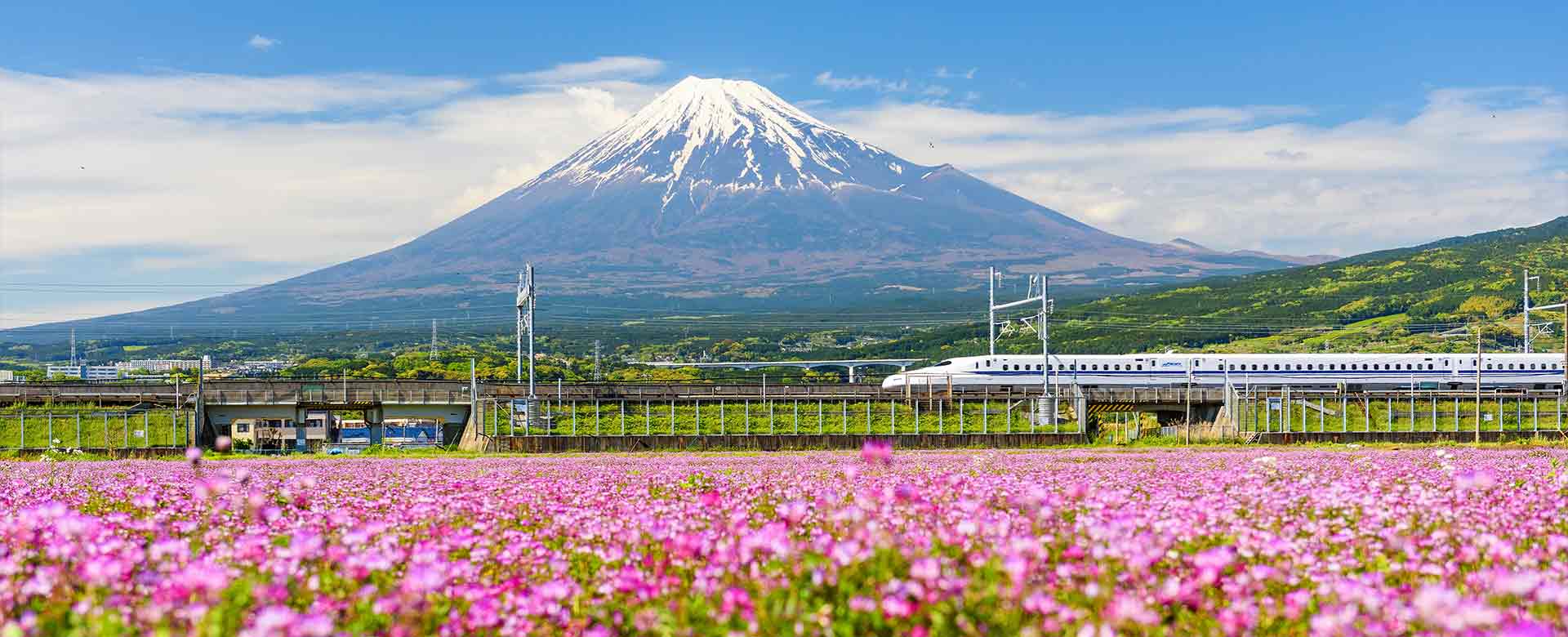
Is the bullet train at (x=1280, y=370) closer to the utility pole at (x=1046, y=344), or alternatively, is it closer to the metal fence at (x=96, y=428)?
the utility pole at (x=1046, y=344)

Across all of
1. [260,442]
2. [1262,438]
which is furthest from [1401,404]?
[260,442]

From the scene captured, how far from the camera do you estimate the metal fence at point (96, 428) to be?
49.0 metres

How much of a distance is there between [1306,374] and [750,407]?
38156 mm

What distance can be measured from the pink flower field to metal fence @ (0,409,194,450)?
4136cm

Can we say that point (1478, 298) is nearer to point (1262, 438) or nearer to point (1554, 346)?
point (1554, 346)

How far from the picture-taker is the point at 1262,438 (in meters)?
47.3

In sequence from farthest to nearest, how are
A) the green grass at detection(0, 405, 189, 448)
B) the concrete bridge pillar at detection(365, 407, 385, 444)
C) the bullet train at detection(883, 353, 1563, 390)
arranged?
the bullet train at detection(883, 353, 1563, 390) → the concrete bridge pillar at detection(365, 407, 385, 444) → the green grass at detection(0, 405, 189, 448)

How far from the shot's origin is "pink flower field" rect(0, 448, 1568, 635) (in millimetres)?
6305

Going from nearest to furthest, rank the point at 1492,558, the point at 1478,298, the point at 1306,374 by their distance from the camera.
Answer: the point at 1492,558, the point at 1306,374, the point at 1478,298

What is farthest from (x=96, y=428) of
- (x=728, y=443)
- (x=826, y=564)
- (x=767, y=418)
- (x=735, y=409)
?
(x=826, y=564)

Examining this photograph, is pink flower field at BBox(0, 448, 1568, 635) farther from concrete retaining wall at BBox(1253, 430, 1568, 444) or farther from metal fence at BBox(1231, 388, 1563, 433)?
metal fence at BBox(1231, 388, 1563, 433)

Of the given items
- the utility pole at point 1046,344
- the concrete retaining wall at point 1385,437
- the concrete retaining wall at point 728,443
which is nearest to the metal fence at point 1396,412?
the concrete retaining wall at point 1385,437

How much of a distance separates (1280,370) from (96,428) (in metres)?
60.7


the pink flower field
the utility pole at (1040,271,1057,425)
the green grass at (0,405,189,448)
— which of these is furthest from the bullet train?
the pink flower field
